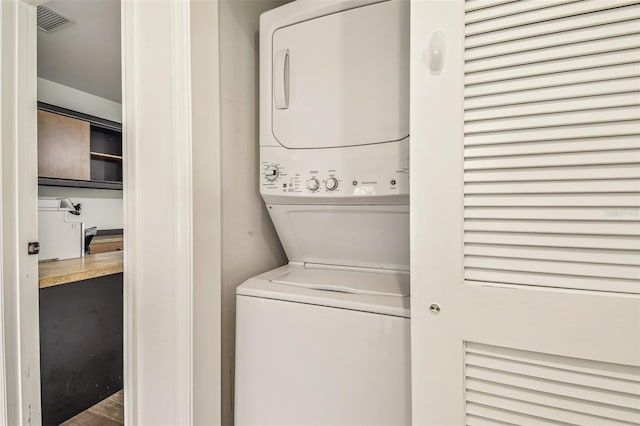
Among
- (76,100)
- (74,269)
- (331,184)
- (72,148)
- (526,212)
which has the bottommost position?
(74,269)

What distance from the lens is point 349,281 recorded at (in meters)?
1.18

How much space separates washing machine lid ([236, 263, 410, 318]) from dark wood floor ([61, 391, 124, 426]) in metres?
1.71

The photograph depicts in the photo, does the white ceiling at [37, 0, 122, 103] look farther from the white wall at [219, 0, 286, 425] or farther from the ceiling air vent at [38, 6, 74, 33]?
the white wall at [219, 0, 286, 425]

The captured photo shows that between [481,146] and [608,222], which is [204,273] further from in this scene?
[608,222]

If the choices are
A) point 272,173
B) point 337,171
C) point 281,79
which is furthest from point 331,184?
point 281,79

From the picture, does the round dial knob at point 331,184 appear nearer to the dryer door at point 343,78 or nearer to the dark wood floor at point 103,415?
the dryer door at point 343,78

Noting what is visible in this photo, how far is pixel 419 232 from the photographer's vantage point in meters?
0.77

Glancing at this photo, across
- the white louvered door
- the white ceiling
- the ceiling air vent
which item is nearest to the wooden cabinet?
the white ceiling

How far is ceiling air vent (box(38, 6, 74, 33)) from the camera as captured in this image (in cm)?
207

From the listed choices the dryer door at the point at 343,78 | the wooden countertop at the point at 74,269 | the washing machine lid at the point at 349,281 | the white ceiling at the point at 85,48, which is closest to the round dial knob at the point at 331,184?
the dryer door at the point at 343,78

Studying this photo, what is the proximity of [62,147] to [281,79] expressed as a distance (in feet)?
9.27

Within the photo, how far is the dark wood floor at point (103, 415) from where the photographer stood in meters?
2.05

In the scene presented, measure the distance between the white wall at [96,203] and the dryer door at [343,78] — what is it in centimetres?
293

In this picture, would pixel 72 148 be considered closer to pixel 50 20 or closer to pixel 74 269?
pixel 50 20
